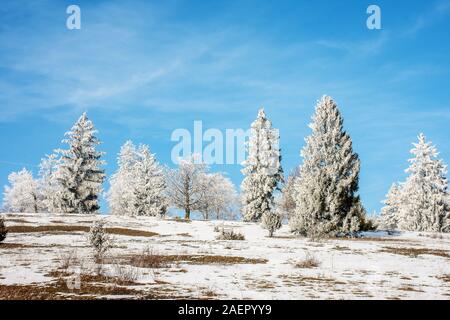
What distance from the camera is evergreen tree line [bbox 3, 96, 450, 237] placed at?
115ft

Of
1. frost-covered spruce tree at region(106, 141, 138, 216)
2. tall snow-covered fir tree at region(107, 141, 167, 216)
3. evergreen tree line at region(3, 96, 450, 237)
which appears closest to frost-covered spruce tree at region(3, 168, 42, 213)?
evergreen tree line at region(3, 96, 450, 237)

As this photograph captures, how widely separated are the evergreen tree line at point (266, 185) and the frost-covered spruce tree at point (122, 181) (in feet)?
0.59

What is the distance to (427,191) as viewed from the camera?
172ft

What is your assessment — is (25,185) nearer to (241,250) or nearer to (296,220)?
(296,220)

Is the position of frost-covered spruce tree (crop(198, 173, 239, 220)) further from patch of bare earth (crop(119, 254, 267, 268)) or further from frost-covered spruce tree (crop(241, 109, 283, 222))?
patch of bare earth (crop(119, 254, 267, 268))

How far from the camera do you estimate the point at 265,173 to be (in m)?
53.9

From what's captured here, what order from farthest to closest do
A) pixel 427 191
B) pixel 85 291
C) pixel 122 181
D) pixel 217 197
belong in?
1. pixel 217 197
2. pixel 122 181
3. pixel 427 191
4. pixel 85 291

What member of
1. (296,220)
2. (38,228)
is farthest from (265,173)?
(38,228)

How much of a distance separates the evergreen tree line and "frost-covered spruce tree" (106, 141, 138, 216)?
0.18 m

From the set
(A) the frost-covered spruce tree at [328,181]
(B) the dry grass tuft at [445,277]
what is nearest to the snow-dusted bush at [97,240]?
(B) the dry grass tuft at [445,277]

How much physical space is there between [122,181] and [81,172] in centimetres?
1743

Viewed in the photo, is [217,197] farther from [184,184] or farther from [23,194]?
[23,194]

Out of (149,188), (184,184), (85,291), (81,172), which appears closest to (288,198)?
(184,184)

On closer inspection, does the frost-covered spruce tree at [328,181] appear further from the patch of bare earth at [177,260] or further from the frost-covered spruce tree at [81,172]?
the frost-covered spruce tree at [81,172]
